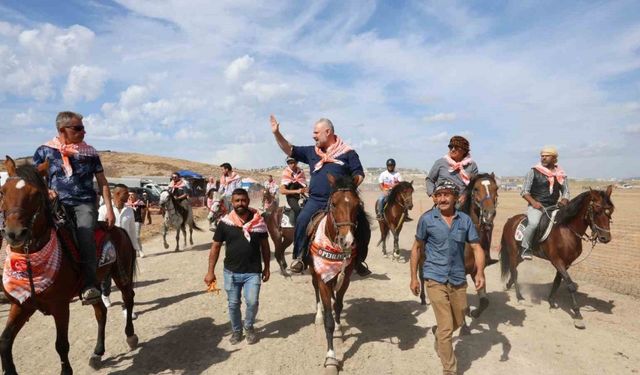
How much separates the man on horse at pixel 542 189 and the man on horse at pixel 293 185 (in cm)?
478

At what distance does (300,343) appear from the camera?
19.7 feet

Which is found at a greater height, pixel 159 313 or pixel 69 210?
pixel 69 210

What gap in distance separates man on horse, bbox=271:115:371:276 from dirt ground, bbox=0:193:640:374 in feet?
4.02

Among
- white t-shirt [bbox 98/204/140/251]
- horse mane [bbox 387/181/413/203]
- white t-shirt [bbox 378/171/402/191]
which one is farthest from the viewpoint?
white t-shirt [bbox 378/171/402/191]

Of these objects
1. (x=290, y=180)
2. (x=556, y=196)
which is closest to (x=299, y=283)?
(x=290, y=180)

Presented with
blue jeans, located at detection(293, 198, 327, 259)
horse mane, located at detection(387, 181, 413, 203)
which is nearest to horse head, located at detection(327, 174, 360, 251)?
blue jeans, located at detection(293, 198, 327, 259)

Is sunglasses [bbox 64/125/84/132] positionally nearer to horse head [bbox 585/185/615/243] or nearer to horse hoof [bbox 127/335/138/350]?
horse hoof [bbox 127/335/138/350]

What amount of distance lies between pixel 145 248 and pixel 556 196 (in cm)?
1395

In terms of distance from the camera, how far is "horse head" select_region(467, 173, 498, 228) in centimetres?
631

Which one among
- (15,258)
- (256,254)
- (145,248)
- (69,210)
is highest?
(69,210)

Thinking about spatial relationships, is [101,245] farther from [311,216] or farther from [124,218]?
[124,218]

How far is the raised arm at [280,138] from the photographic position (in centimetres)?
605

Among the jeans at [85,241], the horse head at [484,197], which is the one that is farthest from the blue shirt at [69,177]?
the horse head at [484,197]

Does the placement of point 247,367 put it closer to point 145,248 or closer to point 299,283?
point 299,283
